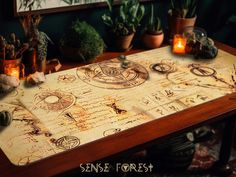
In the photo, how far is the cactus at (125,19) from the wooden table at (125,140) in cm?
67

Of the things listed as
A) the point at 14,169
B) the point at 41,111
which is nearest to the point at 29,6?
the point at 41,111

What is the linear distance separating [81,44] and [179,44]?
1.93 feet

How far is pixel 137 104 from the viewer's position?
5.82 ft

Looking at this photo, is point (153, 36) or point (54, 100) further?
point (153, 36)

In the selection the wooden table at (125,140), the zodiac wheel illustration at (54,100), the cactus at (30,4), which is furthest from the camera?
the cactus at (30,4)

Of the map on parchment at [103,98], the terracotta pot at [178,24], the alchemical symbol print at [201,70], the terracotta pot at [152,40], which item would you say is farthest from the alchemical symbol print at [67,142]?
the terracotta pot at [178,24]

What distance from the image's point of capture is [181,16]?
2418mm

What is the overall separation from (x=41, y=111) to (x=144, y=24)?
1.12 m

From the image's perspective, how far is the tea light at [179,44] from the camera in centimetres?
228

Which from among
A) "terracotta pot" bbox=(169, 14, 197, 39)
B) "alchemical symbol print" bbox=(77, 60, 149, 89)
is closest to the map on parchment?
"alchemical symbol print" bbox=(77, 60, 149, 89)

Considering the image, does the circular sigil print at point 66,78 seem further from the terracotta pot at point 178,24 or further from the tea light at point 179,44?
the terracotta pot at point 178,24

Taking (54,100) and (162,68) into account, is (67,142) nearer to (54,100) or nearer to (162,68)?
(54,100)

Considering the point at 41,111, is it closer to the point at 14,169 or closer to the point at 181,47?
the point at 14,169

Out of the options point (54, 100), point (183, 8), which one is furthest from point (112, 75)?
point (183, 8)
